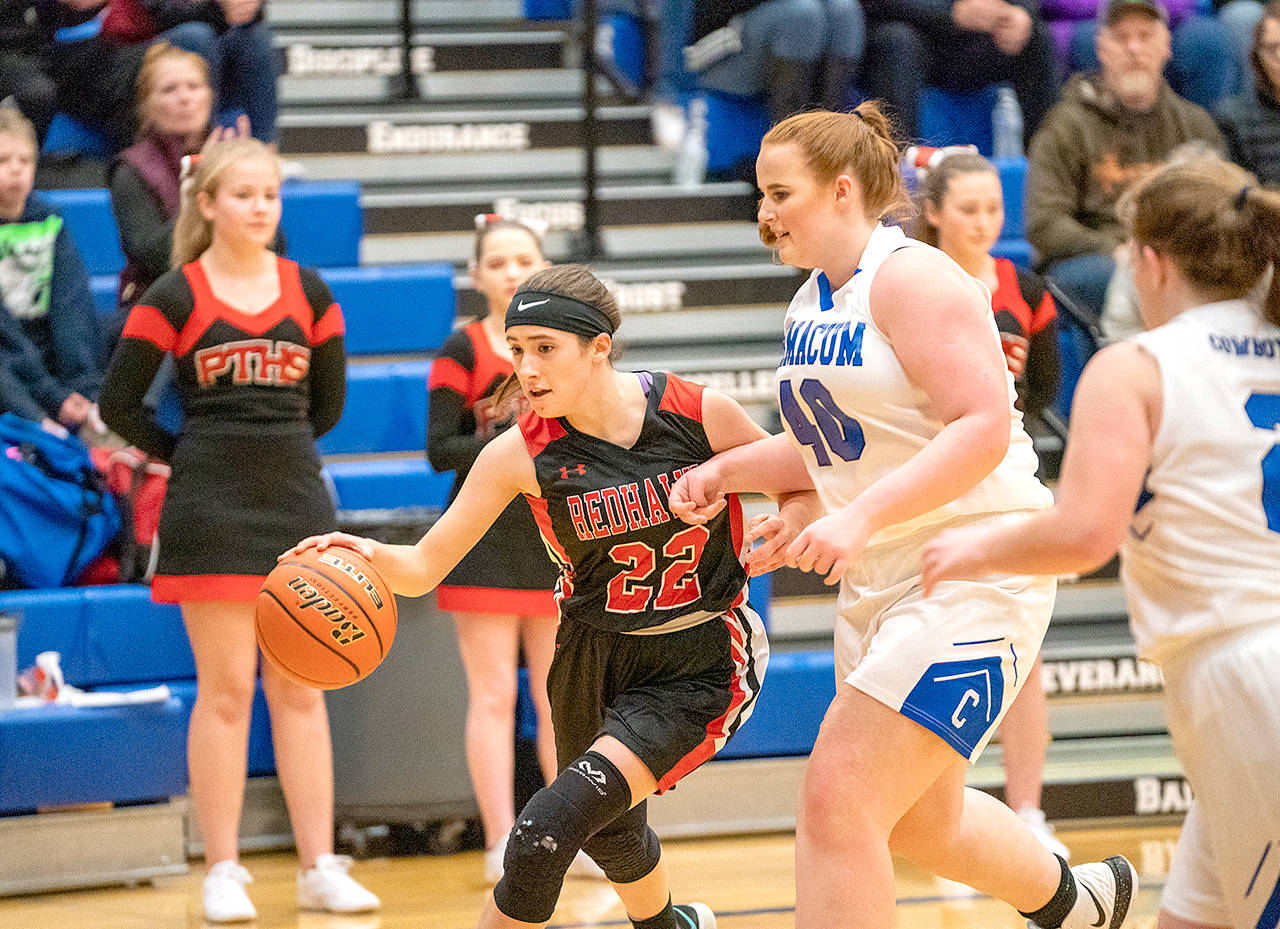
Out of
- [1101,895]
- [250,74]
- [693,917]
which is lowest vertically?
[693,917]

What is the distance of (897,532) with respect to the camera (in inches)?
114

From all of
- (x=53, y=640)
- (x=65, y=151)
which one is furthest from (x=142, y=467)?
(x=65, y=151)

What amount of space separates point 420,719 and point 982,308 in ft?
8.95

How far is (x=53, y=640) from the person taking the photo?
5.01 meters

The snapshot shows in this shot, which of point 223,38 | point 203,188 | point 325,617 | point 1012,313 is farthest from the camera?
point 223,38

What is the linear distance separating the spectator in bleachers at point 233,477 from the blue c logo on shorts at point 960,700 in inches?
85.7

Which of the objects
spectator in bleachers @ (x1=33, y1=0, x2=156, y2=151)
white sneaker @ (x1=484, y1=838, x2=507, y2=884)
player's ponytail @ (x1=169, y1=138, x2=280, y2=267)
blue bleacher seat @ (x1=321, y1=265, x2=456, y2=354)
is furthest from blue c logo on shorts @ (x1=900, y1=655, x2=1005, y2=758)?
spectator in bleachers @ (x1=33, y1=0, x2=156, y2=151)

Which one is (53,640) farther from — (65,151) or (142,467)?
(65,151)

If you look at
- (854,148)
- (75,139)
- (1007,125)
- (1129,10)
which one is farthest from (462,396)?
(1007,125)

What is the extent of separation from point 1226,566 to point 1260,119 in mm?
→ 5111

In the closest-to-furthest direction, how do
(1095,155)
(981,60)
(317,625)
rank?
(317,625)
(1095,155)
(981,60)

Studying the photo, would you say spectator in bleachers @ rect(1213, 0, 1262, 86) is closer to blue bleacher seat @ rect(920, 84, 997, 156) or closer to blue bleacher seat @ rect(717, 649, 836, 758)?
blue bleacher seat @ rect(920, 84, 997, 156)

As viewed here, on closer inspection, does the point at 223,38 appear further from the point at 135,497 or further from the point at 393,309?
the point at 135,497

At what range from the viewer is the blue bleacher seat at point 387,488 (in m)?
5.66
